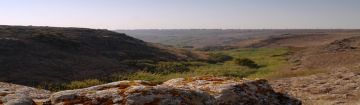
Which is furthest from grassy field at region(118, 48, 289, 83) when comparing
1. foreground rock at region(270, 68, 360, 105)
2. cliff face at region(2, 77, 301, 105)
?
cliff face at region(2, 77, 301, 105)

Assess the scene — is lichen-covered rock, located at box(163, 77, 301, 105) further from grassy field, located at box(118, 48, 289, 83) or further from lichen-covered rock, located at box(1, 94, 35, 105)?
grassy field, located at box(118, 48, 289, 83)

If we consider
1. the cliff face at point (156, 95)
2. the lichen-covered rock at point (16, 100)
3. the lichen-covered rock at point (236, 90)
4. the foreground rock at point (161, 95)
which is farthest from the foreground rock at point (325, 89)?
the lichen-covered rock at point (16, 100)

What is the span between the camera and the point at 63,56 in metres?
54.1

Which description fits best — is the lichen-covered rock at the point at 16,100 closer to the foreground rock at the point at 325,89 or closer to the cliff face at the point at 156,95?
the cliff face at the point at 156,95

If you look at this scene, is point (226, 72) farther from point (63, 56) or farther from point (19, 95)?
point (19, 95)

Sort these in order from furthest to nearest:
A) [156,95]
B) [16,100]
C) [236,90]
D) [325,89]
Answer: [325,89] → [236,90] → [156,95] → [16,100]

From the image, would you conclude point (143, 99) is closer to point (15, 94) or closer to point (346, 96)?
point (15, 94)

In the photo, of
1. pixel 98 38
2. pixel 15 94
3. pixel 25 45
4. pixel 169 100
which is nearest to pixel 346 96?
pixel 169 100

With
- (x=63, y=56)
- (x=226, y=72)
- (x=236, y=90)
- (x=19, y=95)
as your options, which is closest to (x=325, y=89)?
(x=236, y=90)

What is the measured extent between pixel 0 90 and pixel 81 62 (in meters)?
42.1

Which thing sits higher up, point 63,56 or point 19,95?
point 19,95

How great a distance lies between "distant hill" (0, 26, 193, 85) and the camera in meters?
41.7

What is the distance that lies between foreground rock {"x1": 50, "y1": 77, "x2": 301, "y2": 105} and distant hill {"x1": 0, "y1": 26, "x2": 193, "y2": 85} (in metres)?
27.3

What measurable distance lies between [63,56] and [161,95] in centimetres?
4588
